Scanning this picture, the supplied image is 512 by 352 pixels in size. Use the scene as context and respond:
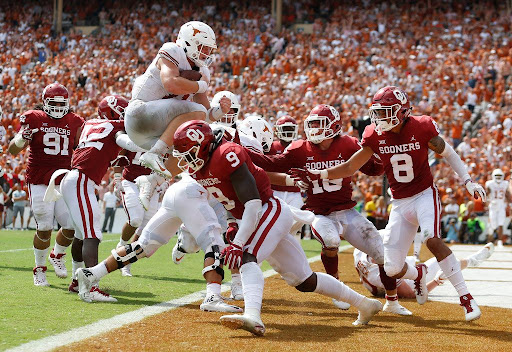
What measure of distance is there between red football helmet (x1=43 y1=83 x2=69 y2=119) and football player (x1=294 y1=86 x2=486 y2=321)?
2.69 meters

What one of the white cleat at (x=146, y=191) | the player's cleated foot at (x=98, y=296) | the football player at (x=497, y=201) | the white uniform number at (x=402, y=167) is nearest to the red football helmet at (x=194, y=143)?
the white cleat at (x=146, y=191)

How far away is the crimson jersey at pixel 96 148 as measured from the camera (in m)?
6.76

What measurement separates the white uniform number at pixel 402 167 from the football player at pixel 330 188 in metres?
0.45

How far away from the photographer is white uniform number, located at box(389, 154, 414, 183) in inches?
243

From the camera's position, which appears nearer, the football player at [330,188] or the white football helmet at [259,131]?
the football player at [330,188]

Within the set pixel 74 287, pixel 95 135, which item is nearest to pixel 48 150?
pixel 95 135

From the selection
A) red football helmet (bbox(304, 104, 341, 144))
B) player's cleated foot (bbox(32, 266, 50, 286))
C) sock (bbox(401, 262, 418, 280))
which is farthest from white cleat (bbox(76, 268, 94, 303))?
sock (bbox(401, 262, 418, 280))

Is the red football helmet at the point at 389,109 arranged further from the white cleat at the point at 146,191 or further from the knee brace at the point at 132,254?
the knee brace at the point at 132,254

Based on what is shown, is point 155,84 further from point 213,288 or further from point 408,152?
point 408,152

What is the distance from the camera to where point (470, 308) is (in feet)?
19.0

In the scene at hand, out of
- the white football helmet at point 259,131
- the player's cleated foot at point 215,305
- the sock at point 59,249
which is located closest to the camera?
the player's cleated foot at point 215,305

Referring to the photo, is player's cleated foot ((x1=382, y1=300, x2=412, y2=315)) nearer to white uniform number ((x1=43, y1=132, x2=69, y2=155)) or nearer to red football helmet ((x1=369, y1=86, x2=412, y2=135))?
red football helmet ((x1=369, y1=86, x2=412, y2=135))

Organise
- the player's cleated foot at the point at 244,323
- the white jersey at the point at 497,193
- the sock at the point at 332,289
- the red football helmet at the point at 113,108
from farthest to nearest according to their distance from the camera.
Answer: the white jersey at the point at 497,193
the red football helmet at the point at 113,108
the sock at the point at 332,289
the player's cleated foot at the point at 244,323

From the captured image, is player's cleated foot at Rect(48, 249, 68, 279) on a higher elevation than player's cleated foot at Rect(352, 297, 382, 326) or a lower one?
lower
